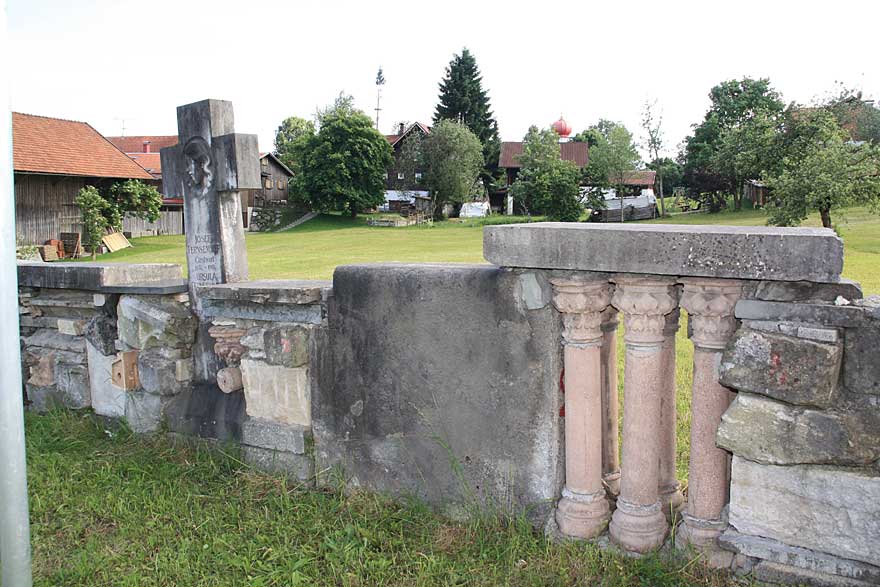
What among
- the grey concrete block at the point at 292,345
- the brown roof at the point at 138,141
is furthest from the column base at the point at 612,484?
the brown roof at the point at 138,141

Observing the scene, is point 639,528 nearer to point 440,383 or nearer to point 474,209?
point 440,383

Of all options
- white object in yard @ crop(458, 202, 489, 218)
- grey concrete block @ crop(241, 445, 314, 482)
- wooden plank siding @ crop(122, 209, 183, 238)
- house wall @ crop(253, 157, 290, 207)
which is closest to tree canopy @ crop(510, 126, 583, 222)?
white object in yard @ crop(458, 202, 489, 218)

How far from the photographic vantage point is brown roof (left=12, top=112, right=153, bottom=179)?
1060 inches

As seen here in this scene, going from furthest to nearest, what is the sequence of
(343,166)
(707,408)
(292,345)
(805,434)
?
(343,166)
(292,345)
(707,408)
(805,434)

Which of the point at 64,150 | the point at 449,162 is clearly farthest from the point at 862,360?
the point at 449,162

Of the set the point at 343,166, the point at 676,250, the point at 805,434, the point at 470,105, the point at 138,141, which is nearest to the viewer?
the point at 805,434

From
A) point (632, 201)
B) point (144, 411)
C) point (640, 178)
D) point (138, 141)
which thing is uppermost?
point (138, 141)

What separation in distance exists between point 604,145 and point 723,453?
45.1 metres

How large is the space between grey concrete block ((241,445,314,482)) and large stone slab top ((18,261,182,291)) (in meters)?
1.59

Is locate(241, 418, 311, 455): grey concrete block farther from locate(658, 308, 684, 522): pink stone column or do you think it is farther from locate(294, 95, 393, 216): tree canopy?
locate(294, 95, 393, 216): tree canopy

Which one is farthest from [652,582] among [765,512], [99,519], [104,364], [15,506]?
[104,364]

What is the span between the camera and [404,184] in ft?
165

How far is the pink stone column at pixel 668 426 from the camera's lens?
3340mm

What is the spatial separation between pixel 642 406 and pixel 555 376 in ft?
1.38
